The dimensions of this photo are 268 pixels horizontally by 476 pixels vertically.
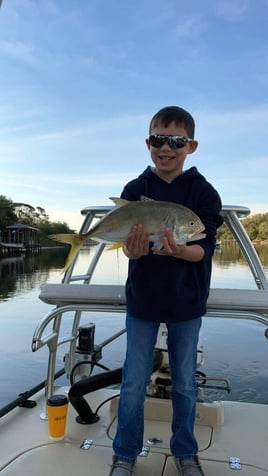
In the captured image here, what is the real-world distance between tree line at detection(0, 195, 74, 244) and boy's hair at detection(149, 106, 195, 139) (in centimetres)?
7939

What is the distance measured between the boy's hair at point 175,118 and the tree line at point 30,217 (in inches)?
3126

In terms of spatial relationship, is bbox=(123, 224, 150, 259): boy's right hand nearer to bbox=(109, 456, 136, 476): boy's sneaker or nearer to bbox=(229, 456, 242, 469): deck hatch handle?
bbox=(109, 456, 136, 476): boy's sneaker

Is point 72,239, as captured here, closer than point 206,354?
Yes

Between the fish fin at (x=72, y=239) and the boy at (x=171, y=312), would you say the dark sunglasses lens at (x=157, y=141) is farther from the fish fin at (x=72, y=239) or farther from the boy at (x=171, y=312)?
the fish fin at (x=72, y=239)

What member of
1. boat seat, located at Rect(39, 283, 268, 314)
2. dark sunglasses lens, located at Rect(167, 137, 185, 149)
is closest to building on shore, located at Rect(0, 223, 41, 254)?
boat seat, located at Rect(39, 283, 268, 314)

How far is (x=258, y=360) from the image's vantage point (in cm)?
823

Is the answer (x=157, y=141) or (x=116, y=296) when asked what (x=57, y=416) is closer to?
(x=116, y=296)

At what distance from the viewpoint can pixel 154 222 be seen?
6.33 ft

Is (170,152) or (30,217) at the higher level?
(30,217)

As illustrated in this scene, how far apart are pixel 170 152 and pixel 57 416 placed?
5.60 ft

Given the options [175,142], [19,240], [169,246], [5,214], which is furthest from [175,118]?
[19,240]

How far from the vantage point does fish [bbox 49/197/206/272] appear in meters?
1.92

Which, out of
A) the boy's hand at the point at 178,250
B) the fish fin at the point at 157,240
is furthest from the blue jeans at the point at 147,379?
the fish fin at the point at 157,240

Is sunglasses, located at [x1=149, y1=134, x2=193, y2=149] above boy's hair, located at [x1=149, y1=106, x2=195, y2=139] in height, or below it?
below
